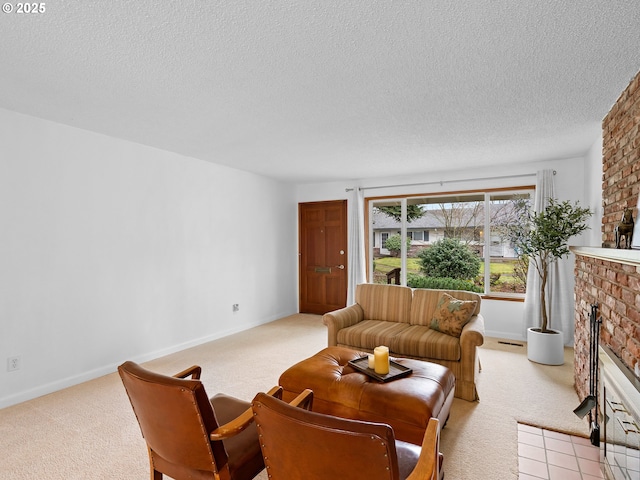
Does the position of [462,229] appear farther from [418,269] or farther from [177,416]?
[177,416]

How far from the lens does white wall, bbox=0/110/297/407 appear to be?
3.10m

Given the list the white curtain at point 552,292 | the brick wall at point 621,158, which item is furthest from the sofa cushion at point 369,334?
the white curtain at point 552,292

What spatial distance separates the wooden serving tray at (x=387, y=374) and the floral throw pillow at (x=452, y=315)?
98 centimetres

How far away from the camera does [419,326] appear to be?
12.7ft

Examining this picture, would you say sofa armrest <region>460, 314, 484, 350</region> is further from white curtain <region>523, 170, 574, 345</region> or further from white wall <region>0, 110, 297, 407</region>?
white wall <region>0, 110, 297, 407</region>

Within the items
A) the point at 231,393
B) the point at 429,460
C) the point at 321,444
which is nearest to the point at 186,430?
the point at 321,444

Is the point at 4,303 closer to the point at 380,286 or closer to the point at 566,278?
the point at 380,286

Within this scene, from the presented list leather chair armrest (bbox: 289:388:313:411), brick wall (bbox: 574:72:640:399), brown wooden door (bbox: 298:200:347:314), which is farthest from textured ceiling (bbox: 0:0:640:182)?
brown wooden door (bbox: 298:200:347:314)

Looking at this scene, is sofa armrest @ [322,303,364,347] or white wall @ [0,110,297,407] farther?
sofa armrest @ [322,303,364,347]

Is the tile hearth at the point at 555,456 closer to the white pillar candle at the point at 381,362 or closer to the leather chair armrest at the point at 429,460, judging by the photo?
the white pillar candle at the point at 381,362

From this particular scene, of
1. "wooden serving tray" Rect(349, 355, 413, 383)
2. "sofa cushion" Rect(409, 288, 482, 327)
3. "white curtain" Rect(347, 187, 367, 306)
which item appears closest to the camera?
"wooden serving tray" Rect(349, 355, 413, 383)

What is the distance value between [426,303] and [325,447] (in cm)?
304

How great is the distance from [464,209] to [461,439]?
3855 millimetres

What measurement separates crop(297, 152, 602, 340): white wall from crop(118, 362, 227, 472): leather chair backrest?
452cm
